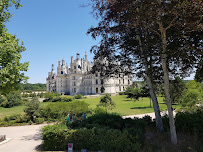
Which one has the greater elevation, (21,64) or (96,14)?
(96,14)

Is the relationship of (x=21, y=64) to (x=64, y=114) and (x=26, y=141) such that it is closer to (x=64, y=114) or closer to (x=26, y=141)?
(x=26, y=141)

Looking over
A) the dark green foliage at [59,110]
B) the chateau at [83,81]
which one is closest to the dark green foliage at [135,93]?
the dark green foliage at [59,110]

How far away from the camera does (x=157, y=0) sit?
734 cm

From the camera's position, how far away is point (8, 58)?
10320mm

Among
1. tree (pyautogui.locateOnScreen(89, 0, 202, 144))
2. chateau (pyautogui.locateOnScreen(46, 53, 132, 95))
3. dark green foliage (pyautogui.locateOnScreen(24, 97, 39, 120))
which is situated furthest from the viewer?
chateau (pyautogui.locateOnScreen(46, 53, 132, 95))

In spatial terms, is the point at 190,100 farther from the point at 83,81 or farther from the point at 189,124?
the point at 83,81

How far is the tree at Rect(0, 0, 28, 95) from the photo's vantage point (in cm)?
973

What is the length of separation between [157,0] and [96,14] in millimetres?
3550

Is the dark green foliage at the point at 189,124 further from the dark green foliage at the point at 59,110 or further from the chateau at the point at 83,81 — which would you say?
the chateau at the point at 83,81

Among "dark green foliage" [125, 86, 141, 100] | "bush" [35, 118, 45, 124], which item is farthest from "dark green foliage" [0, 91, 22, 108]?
"dark green foliage" [125, 86, 141, 100]

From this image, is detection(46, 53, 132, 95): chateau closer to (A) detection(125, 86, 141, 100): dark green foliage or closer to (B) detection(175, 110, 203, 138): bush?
(A) detection(125, 86, 141, 100): dark green foliage

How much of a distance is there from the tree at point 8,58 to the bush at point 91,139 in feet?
14.3

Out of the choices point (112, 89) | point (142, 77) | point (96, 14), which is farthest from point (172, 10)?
point (112, 89)

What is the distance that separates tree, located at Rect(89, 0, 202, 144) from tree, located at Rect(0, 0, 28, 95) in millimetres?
5535
